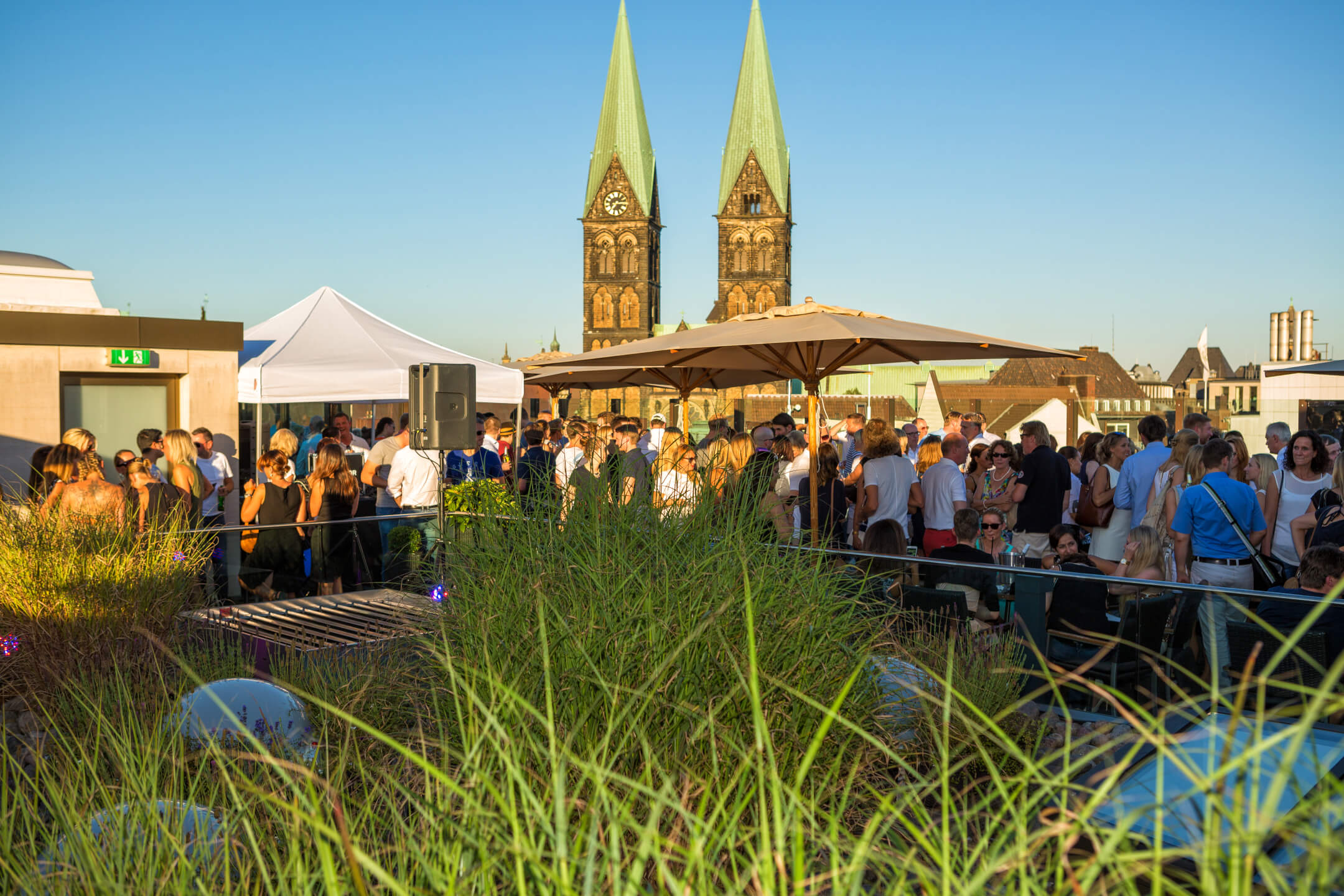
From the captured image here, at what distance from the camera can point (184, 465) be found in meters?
7.87

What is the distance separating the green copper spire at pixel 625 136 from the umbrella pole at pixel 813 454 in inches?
3472

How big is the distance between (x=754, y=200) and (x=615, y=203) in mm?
12549

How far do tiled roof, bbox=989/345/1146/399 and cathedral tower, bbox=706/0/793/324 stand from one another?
73.0 feet

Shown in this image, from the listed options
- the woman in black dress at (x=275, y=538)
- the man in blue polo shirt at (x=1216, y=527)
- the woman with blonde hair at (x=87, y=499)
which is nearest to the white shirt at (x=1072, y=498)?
the man in blue polo shirt at (x=1216, y=527)

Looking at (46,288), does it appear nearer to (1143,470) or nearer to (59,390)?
(59,390)

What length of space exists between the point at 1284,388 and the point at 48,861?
33506 mm

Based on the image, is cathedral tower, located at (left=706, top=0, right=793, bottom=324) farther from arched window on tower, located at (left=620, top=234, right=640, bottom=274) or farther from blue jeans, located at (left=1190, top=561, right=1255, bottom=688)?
blue jeans, located at (left=1190, top=561, right=1255, bottom=688)

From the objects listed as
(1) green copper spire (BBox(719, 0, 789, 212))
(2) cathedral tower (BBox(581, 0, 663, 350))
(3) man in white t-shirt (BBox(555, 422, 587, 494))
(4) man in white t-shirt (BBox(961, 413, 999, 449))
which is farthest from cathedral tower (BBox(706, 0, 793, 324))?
(3) man in white t-shirt (BBox(555, 422, 587, 494))

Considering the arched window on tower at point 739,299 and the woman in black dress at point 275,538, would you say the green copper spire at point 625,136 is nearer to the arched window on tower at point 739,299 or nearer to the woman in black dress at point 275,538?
the arched window on tower at point 739,299

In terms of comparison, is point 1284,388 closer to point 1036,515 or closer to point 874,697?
point 1036,515

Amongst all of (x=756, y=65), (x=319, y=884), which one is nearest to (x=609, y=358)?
(x=319, y=884)

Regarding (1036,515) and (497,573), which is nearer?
(497,573)

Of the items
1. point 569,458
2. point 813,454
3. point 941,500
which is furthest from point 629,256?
point 813,454

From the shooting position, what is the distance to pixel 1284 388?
30219 millimetres
